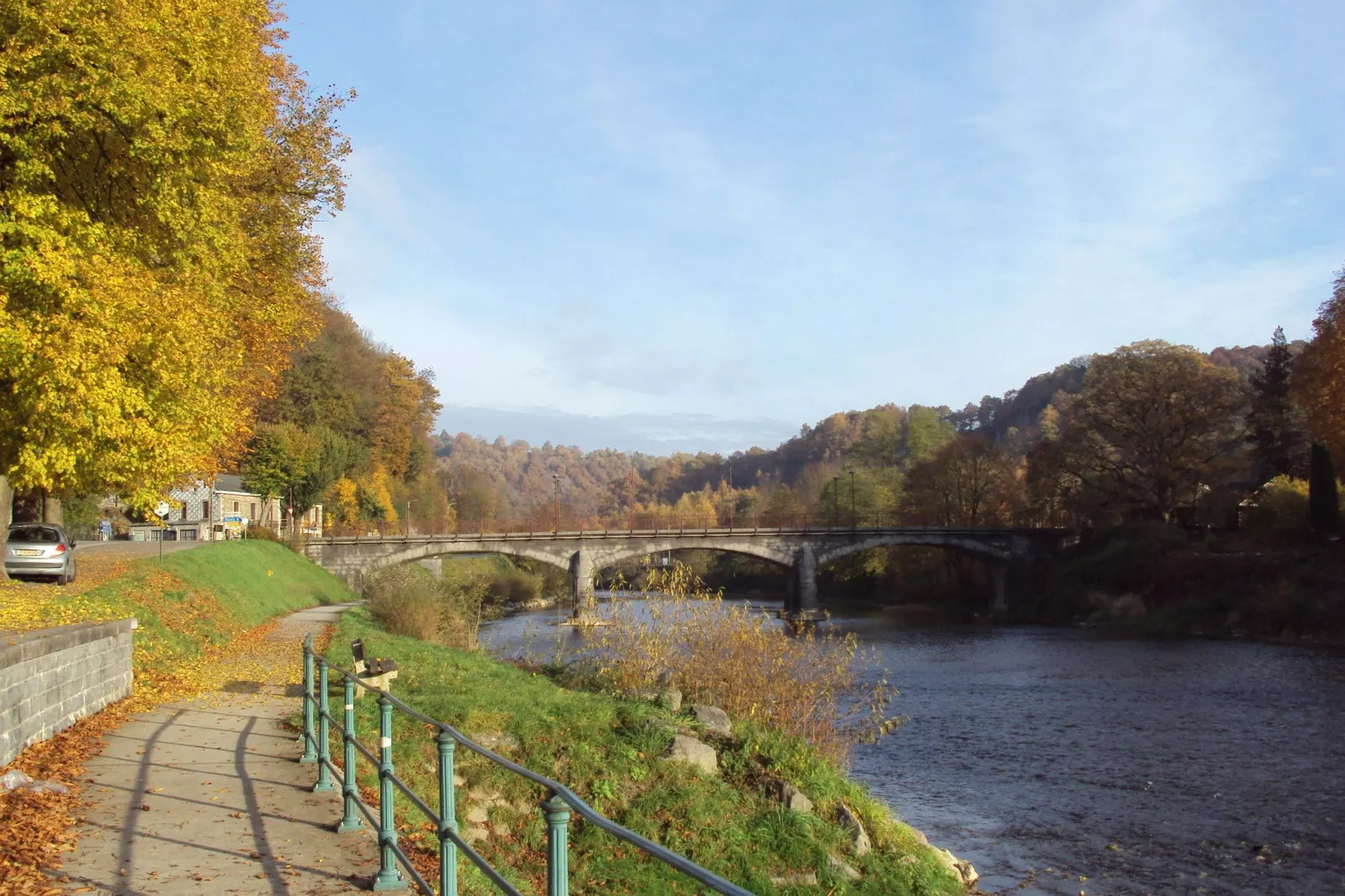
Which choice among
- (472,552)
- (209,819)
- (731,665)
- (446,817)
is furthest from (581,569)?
(446,817)

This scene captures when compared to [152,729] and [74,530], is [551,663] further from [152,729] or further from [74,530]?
[74,530]

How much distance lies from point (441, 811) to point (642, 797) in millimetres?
6274

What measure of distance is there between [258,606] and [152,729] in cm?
1617

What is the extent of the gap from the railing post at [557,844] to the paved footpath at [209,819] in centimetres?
312

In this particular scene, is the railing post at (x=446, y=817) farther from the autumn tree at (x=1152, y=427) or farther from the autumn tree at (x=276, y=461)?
the autumn tree at (x=1152, y=427)

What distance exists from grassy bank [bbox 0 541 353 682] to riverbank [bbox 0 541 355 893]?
32 mm

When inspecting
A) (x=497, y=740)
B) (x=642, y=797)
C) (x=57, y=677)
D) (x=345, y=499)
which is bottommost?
(x=642, y=797)

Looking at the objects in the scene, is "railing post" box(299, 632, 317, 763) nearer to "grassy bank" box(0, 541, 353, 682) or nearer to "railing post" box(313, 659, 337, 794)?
"railing post" box(313, 659, 337, 794)

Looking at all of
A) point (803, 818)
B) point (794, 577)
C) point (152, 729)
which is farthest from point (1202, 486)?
point (152, 729)

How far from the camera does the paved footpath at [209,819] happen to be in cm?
626

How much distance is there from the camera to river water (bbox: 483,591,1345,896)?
523 inches

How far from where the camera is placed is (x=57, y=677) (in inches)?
396

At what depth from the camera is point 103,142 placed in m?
14.3

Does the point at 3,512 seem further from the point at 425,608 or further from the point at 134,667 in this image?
the point at 425,608
